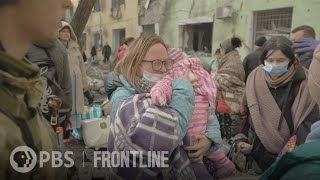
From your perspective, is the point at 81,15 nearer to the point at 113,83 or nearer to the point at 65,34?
the point at 65,34

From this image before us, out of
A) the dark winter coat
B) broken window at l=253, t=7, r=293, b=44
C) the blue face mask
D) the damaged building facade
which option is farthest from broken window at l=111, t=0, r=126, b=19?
the dark winter coat

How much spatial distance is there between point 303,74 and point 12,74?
2.23 metres

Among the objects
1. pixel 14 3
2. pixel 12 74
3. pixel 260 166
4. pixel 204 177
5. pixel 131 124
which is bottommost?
pixel 260 166

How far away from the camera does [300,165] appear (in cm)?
94

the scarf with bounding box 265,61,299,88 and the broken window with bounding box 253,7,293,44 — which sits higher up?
the broken window with bounding box 253,7,293,44

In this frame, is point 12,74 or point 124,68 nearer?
point 12,74

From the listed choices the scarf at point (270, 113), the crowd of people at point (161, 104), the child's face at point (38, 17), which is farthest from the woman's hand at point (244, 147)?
the child's face at point (38, 17)

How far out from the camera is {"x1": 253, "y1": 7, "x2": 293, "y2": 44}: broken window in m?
8.96

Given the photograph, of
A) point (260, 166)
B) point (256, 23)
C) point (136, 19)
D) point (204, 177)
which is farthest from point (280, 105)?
point (136, 19)

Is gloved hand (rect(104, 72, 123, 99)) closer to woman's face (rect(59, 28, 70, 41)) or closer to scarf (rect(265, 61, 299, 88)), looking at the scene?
scarf (rect(265, 61, 299, 88))

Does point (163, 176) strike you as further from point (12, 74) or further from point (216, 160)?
point (12, 74)

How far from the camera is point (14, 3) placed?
85cm

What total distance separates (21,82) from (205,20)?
1178 centimetres

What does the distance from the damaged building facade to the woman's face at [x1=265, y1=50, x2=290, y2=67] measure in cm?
599
